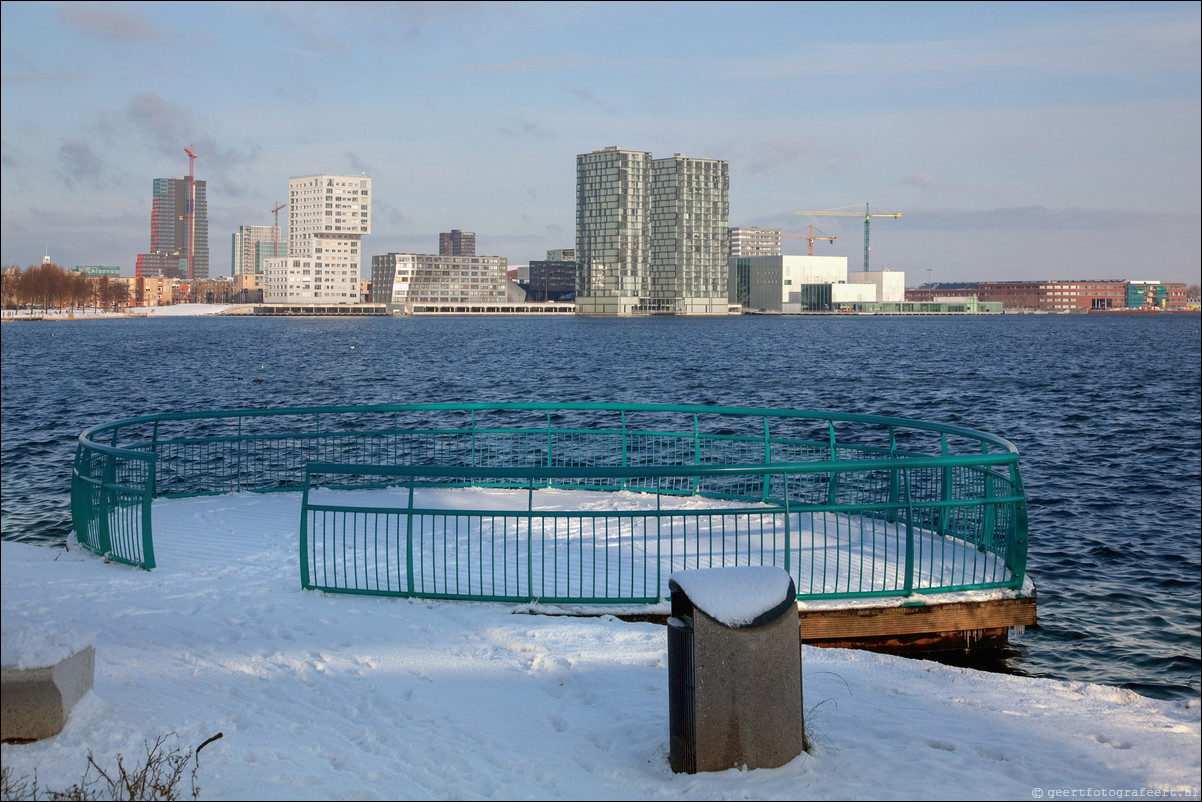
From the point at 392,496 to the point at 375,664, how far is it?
6526 millimetres

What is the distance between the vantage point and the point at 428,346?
A: 382 ft

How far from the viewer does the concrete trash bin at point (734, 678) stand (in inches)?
243

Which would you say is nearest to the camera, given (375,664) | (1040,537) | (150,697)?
(150,697)

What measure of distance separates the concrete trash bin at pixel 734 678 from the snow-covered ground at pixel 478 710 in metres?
0.16

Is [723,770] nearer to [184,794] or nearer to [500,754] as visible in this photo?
[500,754]

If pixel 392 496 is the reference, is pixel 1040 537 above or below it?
below

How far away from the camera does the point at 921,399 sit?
52.3 meters

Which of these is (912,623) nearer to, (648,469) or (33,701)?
(648,469)

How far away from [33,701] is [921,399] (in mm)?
50196

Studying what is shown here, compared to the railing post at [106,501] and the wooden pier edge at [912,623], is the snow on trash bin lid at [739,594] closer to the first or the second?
the wooden pier edge at [912,623]

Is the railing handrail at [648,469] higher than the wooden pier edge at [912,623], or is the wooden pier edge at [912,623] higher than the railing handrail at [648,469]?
the railing handrail at [648,469]

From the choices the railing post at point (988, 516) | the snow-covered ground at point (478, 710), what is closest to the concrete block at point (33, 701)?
the snow-covered ground at point (478, 710)

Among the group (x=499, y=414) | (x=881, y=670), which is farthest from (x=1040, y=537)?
(x=499, y=414)

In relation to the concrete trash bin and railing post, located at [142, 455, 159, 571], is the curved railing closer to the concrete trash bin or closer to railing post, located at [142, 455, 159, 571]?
railing post, located at [142, 455, 159, 571]
